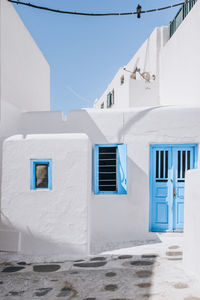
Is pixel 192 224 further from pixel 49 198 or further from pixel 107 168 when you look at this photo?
pixel 107 168

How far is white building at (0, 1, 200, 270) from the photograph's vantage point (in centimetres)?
489

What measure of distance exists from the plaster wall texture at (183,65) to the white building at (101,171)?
0.03 meters

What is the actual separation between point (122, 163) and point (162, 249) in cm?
224

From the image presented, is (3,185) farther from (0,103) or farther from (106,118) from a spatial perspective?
(106,118)

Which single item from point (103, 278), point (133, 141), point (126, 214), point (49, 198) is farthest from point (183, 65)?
point (103, 278)

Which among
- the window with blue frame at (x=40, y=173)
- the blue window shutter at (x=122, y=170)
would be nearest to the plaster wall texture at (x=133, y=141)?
the blue window shutter at (x=122, y=170)

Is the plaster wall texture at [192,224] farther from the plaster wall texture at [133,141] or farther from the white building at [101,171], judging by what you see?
the plaster wall texture at [133,141]

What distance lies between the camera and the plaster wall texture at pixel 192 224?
361 centimetres

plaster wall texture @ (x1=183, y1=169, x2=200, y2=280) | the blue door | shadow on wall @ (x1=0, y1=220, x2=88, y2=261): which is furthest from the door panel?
shadow on wall @ (x1=0, y1=220, x2=88, y2=261)

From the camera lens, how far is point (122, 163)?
20.5 ft

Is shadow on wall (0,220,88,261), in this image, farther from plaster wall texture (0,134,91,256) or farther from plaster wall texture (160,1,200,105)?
plaster wall texture (160,1,200,105)

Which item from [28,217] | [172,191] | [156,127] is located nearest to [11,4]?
[156,127]

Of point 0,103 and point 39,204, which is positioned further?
point 0,103

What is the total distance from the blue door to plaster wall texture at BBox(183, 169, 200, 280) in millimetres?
2186
